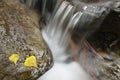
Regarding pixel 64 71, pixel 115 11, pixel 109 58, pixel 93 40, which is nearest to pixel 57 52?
pixel 64 71

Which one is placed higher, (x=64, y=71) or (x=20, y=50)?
(x=20, y=50)

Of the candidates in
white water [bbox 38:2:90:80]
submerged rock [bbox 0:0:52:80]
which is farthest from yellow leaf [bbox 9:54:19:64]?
white water [bbox 38:2:90:80]

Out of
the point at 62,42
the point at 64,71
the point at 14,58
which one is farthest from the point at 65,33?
the point at 14,58

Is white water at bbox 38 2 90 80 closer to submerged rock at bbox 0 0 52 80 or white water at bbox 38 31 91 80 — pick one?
white water at bbox 38 31 91 80

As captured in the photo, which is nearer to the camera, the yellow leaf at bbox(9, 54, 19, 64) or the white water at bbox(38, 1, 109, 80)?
the yellow leaf at bbox(9, 54, 19, 64)

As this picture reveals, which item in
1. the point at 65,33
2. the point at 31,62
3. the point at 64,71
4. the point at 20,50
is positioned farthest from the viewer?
the point at 65,33

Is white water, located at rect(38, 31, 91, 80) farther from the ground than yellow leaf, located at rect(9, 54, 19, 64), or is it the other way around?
yellow leaf, located at rect(9, 54, 19, 64)

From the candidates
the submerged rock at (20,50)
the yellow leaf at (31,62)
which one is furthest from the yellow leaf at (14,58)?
the yellow leaf at (31,62)

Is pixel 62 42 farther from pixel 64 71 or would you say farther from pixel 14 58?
pixel 14 58

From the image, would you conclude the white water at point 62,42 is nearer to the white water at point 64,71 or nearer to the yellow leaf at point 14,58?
the white water at point 64,71
